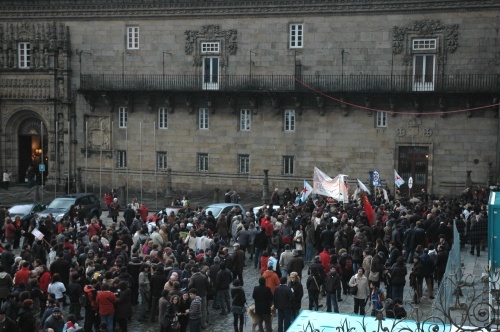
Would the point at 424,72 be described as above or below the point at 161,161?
above

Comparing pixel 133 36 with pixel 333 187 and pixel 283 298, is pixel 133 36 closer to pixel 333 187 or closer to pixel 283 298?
pixel 333 187

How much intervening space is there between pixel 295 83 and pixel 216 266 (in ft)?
75.1

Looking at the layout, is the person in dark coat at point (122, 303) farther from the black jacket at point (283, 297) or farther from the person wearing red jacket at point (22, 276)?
the black jacket at point (283, 297)

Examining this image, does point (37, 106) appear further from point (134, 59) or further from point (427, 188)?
point (427, 188)

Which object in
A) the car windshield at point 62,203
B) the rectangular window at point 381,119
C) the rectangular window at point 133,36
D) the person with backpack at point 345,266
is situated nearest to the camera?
the person with backpack at point 345,266

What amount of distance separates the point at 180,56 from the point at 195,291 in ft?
90.6

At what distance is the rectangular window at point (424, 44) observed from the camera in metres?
39.1

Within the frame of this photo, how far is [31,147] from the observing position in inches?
1853

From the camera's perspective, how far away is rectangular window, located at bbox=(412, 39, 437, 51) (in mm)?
39125

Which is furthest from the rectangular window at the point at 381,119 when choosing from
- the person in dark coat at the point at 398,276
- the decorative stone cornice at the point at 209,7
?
the person in dark coat at the point at 398,276

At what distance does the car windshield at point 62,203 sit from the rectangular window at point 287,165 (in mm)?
13254

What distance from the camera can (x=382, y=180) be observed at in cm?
3994

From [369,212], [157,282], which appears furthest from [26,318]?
[369,212]

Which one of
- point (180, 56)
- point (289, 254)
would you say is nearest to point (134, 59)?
point (180, 56)
